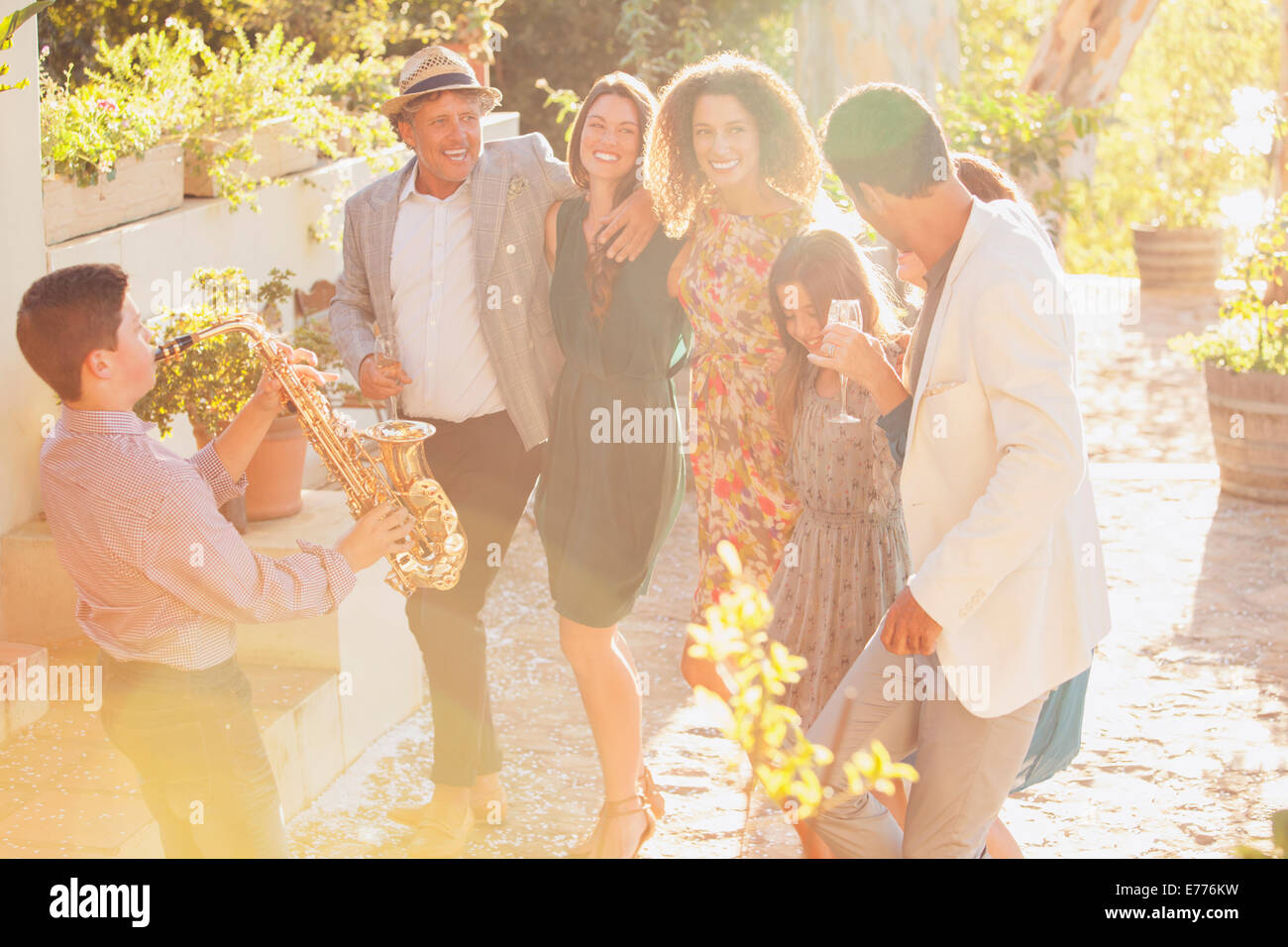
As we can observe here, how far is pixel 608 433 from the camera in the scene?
3887mm

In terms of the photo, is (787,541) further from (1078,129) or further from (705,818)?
(1078,129)

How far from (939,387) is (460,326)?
5.73 feet

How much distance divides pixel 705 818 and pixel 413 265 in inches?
73.2

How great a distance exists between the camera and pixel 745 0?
12.1m

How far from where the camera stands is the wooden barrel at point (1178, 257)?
50.2 ft

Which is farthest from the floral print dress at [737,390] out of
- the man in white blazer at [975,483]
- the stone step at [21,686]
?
the stone step at [21,686]

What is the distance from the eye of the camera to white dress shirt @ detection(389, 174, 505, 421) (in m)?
4.01

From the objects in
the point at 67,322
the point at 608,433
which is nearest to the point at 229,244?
the point at 608,433

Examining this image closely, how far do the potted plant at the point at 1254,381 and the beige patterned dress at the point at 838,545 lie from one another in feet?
15.4

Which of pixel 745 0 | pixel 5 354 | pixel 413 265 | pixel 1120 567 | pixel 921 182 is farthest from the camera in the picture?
pixel 745 0

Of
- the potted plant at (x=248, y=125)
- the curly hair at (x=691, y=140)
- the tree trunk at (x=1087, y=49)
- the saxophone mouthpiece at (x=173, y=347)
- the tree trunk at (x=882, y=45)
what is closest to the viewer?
the saxophone mouthpiece at (x=173, y=347)

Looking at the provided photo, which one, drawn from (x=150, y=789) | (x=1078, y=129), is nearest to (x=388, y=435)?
(x=150, y=789)

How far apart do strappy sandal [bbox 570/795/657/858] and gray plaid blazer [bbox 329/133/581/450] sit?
1.06 m

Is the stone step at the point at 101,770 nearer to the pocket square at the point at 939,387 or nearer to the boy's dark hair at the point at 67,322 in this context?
the boy's dark hair at the point at 67,322
